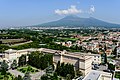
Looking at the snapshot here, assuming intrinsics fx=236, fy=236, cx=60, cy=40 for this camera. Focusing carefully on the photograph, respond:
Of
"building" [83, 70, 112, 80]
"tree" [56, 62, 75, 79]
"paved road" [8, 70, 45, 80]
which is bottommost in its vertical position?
"paved road" [8, 70, 45, 80]

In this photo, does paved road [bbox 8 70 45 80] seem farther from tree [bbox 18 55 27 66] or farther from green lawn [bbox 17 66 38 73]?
tree [bbox 18 55 27 66]

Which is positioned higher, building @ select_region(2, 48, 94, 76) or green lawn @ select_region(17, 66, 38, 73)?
building @ select_region(2, 48, 94, 76)

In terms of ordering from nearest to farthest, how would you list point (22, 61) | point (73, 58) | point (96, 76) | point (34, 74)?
point (96, 76)
point (34, 74)
point (73, 58)
point (22, 61)

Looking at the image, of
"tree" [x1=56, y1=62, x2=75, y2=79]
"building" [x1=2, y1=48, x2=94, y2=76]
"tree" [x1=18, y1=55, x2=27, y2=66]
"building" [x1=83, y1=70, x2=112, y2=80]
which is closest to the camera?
"building" [x1=83, y1=70, x2=112, y2=80]

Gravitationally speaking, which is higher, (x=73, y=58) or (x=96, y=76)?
(x=96, y=76)

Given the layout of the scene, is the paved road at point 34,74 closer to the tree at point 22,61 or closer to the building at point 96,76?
the tree at point 22,61

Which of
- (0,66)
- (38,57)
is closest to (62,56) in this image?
(38,57)

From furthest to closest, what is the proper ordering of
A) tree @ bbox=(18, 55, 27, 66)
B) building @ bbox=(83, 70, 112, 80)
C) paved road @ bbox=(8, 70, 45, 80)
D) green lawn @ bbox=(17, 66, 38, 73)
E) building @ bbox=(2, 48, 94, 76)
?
tree @ bbox=(18, 55, 27, 66)
building @ bbox=(2, 48, 94, 76)
green lawn @ bbox=(17, 66, 38, 73)
paved road @ bbox=(8, 70, 45, 80)
building @ bbox=(83, 70, 112, 80)

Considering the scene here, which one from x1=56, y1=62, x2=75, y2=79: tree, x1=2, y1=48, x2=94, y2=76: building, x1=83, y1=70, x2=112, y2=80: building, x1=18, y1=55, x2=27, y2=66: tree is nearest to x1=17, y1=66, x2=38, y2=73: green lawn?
x1=18, y1=55, x2=27, y2=66: tree

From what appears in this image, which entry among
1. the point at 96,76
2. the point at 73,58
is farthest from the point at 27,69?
the point at 96,76

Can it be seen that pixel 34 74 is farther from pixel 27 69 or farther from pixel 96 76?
pixel 96 76

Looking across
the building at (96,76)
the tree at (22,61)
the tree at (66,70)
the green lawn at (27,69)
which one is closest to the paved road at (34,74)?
the green lawn at (27,69)

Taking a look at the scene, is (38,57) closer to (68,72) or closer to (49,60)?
(49,60)

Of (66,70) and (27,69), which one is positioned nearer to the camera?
(66,70)
